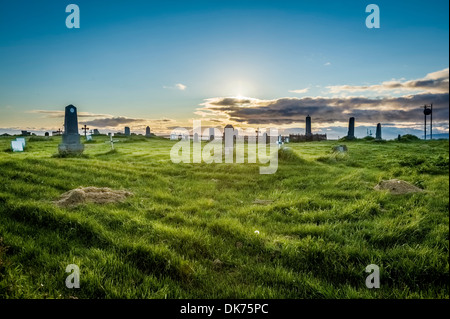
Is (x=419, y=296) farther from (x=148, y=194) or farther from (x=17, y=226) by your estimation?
(x=148, y=194)

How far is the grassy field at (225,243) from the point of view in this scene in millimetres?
3783

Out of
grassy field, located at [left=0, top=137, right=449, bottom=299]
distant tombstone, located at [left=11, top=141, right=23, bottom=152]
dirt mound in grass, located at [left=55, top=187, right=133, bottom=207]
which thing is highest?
distant tombstone, located at [left=11, top=141, right=23, bottom=152]

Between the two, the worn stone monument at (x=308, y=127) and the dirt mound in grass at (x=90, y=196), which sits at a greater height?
the worn stone monument at (x=308, y=127)

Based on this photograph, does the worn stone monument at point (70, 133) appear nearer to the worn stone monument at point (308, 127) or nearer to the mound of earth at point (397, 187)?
the mound of earth at point (397, 187)

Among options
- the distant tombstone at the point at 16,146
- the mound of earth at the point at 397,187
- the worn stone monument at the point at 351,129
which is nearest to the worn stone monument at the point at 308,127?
the worn stone monument at the point at 351,129

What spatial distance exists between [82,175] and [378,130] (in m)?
46.5

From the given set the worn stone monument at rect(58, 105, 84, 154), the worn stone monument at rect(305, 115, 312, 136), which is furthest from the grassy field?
the worn stone monument at rect(305, 115, 312, 136)

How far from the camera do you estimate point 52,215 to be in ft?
19.4

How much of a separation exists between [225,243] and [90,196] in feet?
15.0

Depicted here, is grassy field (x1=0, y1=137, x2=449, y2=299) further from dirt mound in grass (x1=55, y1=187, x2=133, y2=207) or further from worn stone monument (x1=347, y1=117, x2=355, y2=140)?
worn stone monument (x1=347, y1=117, x2=355, y2=140)

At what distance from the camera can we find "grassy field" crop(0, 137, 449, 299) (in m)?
3.78

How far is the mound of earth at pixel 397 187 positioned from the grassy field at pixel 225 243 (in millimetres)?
337

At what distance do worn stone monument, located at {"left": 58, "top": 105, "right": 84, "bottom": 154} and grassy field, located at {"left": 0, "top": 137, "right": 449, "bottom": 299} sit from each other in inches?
445
